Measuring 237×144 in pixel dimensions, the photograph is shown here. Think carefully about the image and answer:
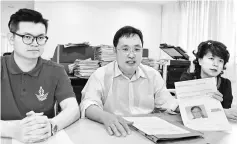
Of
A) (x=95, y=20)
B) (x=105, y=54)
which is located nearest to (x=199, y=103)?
(x=105, y=54)

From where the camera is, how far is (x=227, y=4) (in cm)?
475

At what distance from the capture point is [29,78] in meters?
1.38

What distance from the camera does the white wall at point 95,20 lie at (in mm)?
6395

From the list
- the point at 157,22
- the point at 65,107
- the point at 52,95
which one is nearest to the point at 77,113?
the point at 65,107

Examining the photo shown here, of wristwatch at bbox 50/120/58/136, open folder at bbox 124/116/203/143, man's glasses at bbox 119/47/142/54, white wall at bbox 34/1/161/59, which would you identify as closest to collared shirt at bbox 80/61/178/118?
man's glasses at bbox 119/47/142/54

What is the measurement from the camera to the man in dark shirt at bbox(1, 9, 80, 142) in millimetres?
1315

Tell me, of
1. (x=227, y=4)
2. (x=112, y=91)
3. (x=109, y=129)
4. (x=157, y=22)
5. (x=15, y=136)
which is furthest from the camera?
(x=157, y=22)

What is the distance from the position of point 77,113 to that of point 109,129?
0.27 metres

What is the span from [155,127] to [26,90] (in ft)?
2.50

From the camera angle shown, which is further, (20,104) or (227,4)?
(227,4)

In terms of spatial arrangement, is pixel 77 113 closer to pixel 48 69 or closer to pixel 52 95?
pixel 52 95

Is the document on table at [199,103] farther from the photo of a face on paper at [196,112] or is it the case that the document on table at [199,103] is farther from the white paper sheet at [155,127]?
the white paper sheet at [155,127]

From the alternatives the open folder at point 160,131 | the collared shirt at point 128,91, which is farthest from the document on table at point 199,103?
the collared shirt at point 128,91

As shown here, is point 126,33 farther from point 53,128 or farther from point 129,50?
point 53,128
